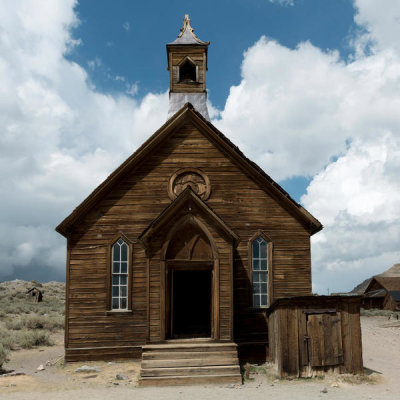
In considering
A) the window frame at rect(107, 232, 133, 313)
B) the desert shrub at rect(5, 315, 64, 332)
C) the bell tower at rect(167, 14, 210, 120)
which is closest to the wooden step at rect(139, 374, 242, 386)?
the window frame at rect(107, 232, 133, 313)

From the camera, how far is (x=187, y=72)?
19016 millimetres

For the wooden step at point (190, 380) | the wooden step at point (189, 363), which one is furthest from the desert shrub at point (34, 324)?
the wooden step at point (190, 380)

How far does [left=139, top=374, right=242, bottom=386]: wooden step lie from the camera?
11328 mm

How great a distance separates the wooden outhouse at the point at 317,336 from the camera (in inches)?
464

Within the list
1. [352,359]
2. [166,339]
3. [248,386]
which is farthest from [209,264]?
[352,359]

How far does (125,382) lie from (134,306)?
2866 millimetres

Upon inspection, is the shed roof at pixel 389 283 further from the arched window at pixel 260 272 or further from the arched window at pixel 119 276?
the arched window at pixel 119 276

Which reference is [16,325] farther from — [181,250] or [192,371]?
[192,371]

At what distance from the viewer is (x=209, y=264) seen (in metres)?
13.4

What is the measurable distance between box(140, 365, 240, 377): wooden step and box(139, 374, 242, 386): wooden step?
13 centimetres

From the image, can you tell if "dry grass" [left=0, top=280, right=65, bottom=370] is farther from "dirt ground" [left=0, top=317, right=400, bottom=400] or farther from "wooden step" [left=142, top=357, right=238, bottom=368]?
"wooden step" [left=142, top=357, right=238, bottom=368]

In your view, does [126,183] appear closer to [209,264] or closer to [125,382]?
[209,264]

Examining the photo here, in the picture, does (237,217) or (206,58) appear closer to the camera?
(237,217)

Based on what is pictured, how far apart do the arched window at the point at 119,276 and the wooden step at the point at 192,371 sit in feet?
9.53
